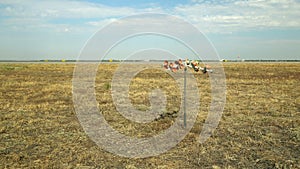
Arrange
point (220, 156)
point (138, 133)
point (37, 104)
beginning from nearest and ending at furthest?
1. point (220, 156)
2. point (138, 133)
3. point (37, 104)

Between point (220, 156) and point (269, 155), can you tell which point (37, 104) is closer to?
point (220, 156)

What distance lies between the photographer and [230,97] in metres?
15.6

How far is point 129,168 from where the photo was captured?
602cm

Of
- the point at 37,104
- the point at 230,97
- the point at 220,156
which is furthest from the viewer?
the point at 230,97

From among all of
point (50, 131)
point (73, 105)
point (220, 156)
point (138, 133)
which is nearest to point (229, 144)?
point (220, 156)

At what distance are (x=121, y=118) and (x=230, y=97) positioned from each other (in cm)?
734

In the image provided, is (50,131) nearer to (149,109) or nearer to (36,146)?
(36,146)

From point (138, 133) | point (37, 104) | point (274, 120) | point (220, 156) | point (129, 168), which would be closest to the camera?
point (129, 168)

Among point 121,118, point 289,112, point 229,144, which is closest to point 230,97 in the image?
point 289,112

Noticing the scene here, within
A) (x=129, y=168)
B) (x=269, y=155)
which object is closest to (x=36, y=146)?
(x=129, y=168)

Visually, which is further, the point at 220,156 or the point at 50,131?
the point at 50,131

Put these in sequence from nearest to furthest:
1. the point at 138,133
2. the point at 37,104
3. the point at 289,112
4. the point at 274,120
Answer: the point at 138,133 < the point at 274,120 < the point at 289,112 < the point at 37,104

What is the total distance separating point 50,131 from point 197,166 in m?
4.65

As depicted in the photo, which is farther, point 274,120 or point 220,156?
point 274,120
